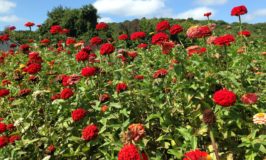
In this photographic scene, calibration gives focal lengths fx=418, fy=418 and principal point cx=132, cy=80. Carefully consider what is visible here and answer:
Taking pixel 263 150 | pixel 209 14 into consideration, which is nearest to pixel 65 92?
pixel 263 150

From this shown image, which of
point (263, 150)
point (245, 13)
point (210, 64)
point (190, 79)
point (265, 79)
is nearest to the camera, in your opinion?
point (263, 150)

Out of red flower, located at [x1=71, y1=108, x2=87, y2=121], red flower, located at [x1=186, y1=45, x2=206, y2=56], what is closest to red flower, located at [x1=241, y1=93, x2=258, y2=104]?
red flower, located at [x1=186, y1=45, x2=206, y2=56]

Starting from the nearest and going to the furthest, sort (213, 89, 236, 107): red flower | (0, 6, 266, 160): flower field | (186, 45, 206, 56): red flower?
(213, 89, 236, 107): red flower → (0, 6, 266, 160): flower field → (186, 45, 206, 56): red flower

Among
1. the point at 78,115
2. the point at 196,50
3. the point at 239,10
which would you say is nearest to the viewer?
the point at 78,115

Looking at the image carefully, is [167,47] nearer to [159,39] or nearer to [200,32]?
[159,39]

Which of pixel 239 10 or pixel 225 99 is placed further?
pixel 239 10

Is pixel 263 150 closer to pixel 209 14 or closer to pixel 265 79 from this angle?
pixel 265 79

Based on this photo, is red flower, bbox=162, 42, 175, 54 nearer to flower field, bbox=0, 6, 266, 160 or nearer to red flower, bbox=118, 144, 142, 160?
flower field, bbox=0, 6, 266, 160

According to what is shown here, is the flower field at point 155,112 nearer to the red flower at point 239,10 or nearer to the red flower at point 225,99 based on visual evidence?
the red flower at point 225,99

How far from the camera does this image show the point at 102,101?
12.8 ft

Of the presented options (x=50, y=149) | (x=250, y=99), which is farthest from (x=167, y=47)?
(x=50, y=149)

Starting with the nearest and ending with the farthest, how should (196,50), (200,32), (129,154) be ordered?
(129,154) → (200,32) → (196,50)

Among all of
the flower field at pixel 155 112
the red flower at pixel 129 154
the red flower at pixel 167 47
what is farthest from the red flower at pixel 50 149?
the red flower at pixel 129 154

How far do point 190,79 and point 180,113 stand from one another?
1.30 feet
